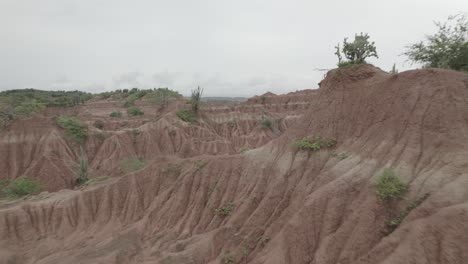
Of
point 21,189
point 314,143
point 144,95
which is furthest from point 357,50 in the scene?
point 144,95

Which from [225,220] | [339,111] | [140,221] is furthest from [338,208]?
[140,221]

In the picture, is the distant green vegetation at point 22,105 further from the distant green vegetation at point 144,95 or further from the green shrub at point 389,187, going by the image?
the green shrub at point 389,187

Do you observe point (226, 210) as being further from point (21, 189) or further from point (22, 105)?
point (22, 105)

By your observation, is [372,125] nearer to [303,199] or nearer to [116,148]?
[303,199]

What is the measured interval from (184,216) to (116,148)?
29924 millimetres

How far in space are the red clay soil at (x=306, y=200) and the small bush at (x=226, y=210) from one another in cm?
7

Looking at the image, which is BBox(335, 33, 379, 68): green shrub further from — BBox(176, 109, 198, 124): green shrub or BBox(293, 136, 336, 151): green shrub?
BBox(176, 109, 198, 124): green shrub

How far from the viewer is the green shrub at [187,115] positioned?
53.0 m

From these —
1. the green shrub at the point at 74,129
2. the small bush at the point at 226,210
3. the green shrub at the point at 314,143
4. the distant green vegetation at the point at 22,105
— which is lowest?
the small bush at the point at 226,210

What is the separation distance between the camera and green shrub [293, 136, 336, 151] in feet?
45.4

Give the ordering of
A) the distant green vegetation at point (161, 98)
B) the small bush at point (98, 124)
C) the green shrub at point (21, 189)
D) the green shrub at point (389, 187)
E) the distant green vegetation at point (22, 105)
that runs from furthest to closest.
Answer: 1. the distant green vegetation at point (161, 98)
2. the small bush at point (98, 124)
3. the distant green vegetation at point (22, 105)
4. the green shrub at point (21, 189)
5. the green shrub at point (389, 187)

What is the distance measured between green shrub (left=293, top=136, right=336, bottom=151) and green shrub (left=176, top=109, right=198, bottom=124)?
39.7 m

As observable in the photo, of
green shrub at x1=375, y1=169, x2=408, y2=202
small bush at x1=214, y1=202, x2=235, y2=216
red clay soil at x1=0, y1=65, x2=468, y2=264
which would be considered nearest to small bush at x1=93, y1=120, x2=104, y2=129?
red clay soil at x1=0, y1=65, x2=468, y2=264

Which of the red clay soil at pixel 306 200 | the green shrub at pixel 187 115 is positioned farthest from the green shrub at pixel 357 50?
the green shrub at pixel 187 115
